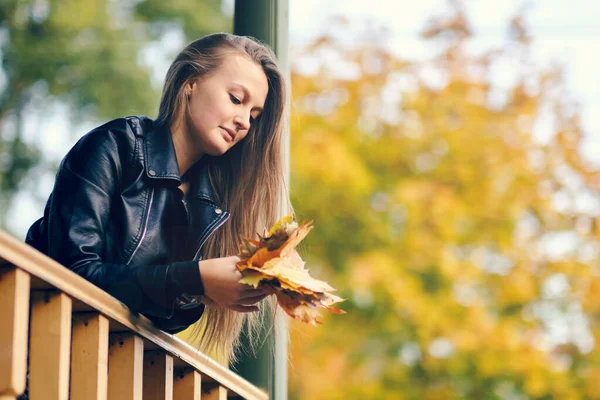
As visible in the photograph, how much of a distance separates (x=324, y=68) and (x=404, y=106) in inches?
34.2

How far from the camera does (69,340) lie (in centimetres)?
173

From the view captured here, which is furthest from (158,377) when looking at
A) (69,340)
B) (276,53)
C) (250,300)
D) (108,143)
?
(276,53)

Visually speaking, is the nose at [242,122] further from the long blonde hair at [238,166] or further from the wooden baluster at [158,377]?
the wooden baluster at [158,377]

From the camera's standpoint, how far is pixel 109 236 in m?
2.05

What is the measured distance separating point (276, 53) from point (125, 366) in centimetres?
117

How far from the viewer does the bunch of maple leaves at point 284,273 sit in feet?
6.25

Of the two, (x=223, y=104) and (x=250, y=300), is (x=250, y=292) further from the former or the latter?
(x=223, y=104)

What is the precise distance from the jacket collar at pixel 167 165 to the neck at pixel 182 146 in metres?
0.02

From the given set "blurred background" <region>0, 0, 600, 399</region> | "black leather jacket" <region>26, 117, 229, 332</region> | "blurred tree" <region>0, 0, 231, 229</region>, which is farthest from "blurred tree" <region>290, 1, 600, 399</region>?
"black leather jacket" <region>26, 117, 229, 332</region>

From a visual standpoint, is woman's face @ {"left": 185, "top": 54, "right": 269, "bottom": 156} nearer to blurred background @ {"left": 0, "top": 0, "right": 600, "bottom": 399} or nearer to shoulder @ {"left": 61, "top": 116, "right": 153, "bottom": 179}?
shoulder @ {"left": 61, "top": 116, "right": 153, "bottom": 179}

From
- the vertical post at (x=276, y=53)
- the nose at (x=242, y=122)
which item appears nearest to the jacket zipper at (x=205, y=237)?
the nose at (x=242, y=122)

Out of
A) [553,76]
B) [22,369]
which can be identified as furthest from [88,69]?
[22,369]

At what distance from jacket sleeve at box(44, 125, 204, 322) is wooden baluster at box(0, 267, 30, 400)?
0.33 metres

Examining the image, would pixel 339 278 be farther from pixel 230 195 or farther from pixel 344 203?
pixel 230 195
